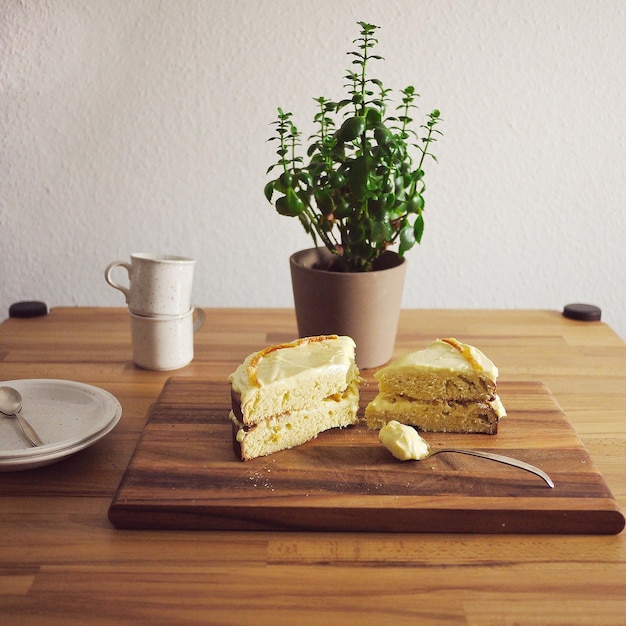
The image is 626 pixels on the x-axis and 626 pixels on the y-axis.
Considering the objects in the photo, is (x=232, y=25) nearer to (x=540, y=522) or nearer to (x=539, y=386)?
(x=539, y=386)

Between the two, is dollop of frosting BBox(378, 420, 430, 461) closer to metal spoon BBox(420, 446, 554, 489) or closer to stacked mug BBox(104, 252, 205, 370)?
metal spoon BBox(420, 446, 554, 489)

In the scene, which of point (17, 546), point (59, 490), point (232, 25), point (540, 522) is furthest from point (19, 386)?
point (232, 25)

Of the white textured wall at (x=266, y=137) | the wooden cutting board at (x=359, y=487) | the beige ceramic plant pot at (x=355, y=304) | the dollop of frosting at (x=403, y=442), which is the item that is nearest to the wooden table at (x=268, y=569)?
the wooden cutting board at (x=359, y=487)

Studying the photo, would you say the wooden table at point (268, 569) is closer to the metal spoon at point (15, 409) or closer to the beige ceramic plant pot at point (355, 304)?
the metal spoon at point (15, 409)

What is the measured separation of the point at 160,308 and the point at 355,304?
38 centimetres

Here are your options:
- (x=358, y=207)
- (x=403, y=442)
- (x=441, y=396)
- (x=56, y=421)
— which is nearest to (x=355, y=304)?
(x=358, y=207)

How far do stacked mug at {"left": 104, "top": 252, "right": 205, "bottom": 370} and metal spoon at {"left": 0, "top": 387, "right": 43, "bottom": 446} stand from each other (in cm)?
29

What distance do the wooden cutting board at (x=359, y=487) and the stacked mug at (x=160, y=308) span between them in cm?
32

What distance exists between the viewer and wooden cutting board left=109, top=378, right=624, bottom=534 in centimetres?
98

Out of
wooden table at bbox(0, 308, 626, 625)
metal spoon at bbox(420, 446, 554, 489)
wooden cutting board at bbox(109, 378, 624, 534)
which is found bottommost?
wooden table at bbox(0, 308, 626, 625)

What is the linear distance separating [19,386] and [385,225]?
28.4 inches

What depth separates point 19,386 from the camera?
1.31m

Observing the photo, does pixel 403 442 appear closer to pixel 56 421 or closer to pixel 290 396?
pixel 290 396

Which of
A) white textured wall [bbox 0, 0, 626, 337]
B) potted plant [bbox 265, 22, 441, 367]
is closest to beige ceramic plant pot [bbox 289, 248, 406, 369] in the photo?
potted plant [bbox 265, 22, 441, 367]
